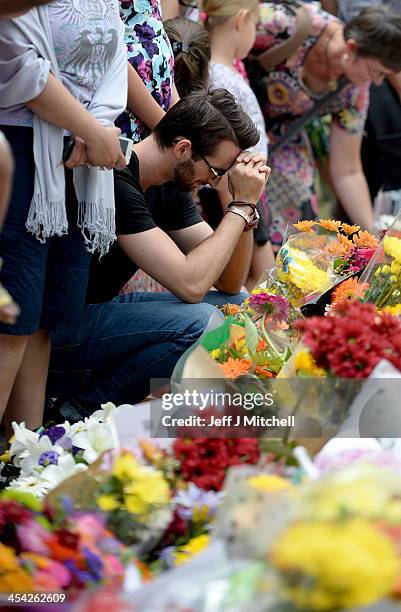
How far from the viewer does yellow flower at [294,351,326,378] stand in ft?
5.07

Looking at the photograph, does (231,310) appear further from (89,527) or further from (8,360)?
(89,527)

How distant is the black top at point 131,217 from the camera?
2529mm

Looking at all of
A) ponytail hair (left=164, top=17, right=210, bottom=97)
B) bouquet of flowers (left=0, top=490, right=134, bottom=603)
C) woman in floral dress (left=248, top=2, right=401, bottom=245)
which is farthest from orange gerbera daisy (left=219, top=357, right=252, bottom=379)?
woman in floral dress (left=248, top=2, right=401, bottom=245)

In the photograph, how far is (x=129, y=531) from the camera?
126cm

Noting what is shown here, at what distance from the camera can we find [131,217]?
2525 millimetres

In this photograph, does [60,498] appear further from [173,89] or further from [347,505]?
[173,89]

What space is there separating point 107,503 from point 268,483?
0.24m

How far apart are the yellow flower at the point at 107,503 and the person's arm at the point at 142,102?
1704 millimetres

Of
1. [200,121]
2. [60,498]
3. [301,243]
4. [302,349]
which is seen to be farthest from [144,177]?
[60,498]

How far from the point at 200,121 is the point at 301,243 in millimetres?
501

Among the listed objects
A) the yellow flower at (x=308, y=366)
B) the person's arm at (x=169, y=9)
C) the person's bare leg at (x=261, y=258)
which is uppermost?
the yellow flower at (x=308, y=366)

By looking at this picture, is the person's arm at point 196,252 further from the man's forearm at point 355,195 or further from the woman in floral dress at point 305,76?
the man's forearm at point 355,195

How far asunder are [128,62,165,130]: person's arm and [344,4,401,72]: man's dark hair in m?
1.43

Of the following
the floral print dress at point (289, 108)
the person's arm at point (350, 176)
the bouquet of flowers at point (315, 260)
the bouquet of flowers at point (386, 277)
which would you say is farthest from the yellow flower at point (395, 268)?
the person's arm at point (350, 176)
